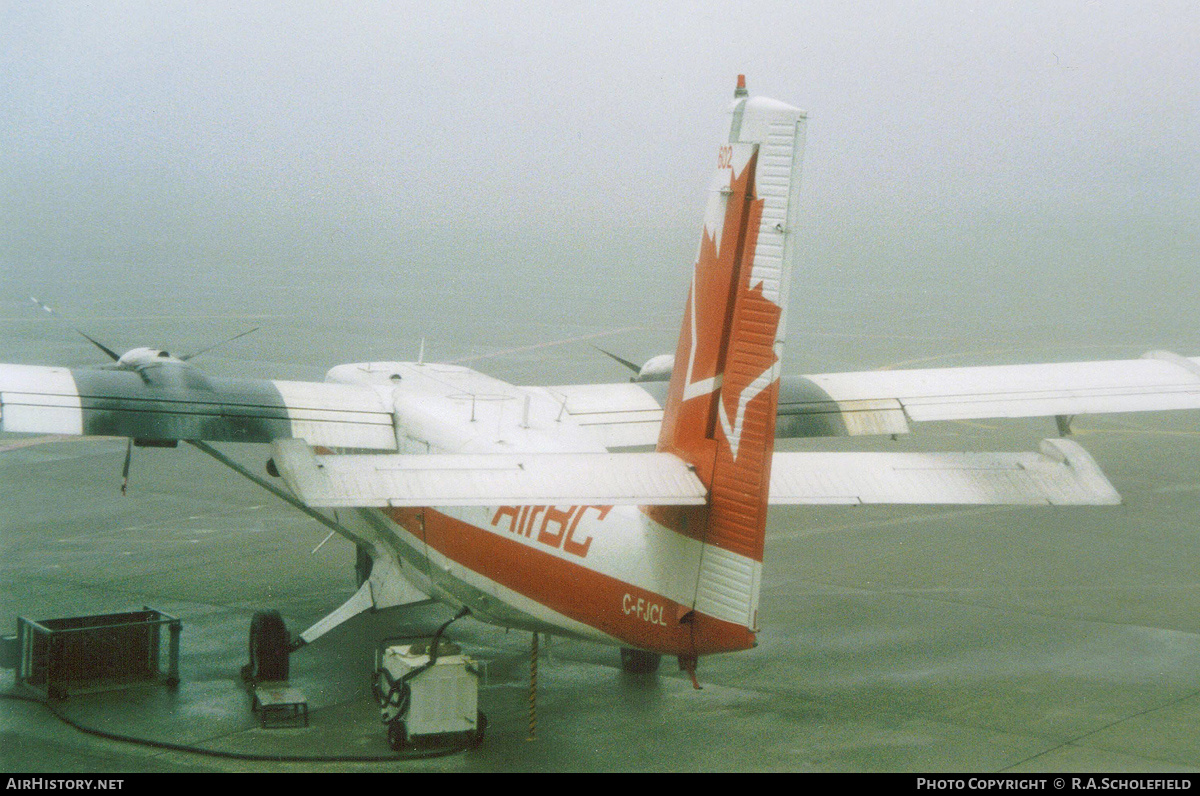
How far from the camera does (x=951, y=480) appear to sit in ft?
33.9

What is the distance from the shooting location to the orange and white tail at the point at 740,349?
10258 mm

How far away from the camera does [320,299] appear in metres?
66.7

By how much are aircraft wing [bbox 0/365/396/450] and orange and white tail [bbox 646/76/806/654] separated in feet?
17.9

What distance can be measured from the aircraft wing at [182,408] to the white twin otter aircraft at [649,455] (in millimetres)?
25

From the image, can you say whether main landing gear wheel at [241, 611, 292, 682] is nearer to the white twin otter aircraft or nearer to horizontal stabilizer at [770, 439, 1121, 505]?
the white twin otter aircraft

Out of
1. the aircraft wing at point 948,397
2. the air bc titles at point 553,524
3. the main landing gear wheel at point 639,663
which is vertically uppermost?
the aircraft wing at point 948,397

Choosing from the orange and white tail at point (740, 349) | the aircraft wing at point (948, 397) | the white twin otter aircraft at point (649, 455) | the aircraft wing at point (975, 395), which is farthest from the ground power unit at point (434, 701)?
the aircraft wing at point (975, 395)

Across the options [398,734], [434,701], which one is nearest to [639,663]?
[434,701]

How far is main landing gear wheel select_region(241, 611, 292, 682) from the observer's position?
48.1 ft

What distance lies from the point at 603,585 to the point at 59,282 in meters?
70.1

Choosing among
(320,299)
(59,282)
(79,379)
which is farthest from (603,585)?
(59,282)

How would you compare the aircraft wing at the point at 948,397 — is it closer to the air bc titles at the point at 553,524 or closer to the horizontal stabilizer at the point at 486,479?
the air bc titles at the point at 553,524
